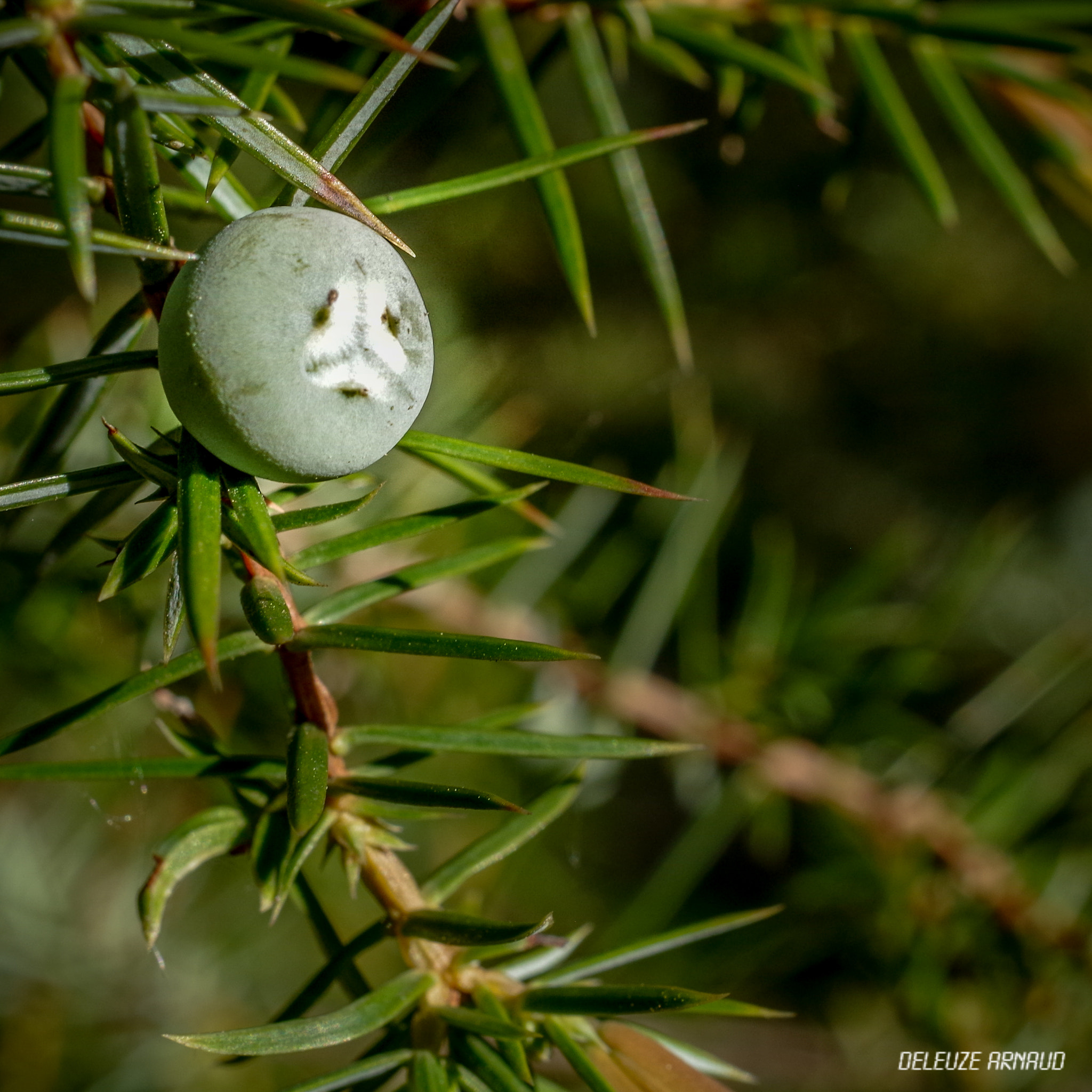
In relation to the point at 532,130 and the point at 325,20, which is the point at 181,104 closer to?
the point at 325,20

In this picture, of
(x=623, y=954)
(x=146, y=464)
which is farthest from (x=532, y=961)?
(x=146, y=464)

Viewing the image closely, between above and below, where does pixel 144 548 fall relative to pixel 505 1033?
above

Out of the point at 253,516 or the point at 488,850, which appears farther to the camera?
the point at 488,850

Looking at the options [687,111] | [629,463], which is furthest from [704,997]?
[687,111]

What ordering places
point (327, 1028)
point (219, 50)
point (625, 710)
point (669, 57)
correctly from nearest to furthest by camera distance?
point (219, 50), point (327, 1028), point (669, 57), point (625, 710)

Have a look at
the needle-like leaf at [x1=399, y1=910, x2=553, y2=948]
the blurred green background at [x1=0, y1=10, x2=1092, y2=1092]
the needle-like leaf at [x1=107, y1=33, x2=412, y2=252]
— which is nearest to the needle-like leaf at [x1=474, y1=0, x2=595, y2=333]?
the blurred green background at [x1=0, y1=10, x2=1092, y2=1092]

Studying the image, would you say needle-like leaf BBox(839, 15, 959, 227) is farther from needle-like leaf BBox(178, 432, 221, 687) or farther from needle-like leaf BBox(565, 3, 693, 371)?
needle-like leaf BBox(178, 432, 221, 687)

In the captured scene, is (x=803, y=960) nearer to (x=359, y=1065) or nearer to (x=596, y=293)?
(x=359, y=1065)
